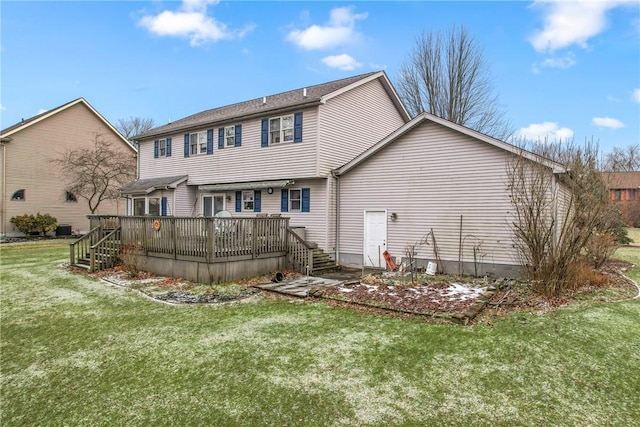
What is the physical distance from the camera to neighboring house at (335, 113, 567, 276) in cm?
1088

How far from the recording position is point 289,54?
21.1 m

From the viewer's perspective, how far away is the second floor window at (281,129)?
14711mm

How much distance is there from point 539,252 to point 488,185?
3.02 m

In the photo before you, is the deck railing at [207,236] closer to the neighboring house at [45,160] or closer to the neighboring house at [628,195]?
the neighboring house at [628,195]

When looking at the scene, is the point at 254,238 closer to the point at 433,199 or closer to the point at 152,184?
the point at 433,199

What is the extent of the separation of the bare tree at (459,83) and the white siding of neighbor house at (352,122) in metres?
8.96

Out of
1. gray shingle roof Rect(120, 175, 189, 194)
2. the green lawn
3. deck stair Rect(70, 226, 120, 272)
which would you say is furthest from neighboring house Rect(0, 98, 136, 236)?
the green lawn

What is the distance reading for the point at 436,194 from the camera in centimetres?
1196

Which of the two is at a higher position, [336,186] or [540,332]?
[336,186]

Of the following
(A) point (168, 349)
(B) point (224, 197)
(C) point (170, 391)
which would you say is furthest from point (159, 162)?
(C) point (170, 391)

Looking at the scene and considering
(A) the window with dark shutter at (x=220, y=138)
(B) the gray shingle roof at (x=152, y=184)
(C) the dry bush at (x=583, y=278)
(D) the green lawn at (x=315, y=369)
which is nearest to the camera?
(D) the green lawn at (x=315, y=369)

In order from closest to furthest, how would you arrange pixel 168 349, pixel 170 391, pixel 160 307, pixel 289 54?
pixel 170 391 → pixel 168 349 → pixel 160 307 → pixel 289 54

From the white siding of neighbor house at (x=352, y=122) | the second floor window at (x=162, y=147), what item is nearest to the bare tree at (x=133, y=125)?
the second floor window at (x=162, y=147)

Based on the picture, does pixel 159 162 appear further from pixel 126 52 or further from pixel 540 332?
pixel 540 332
